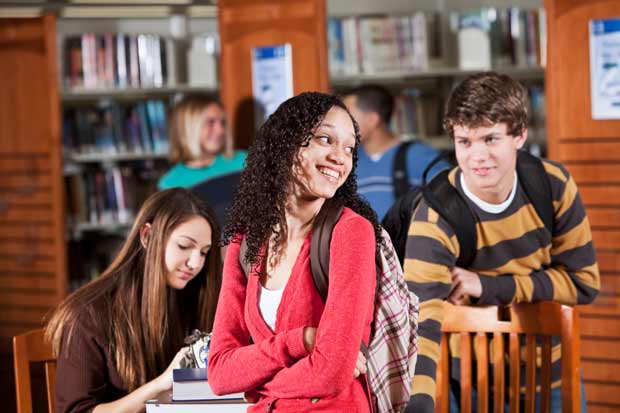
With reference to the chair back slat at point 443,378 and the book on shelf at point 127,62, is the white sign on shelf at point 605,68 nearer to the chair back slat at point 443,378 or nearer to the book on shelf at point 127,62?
the chair back slat at point 443,378

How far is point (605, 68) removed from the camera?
4.13 m

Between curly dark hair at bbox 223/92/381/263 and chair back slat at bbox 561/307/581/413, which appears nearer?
curly dark hair at bbox 223/92/381/263

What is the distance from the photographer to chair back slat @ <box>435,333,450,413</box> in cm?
220

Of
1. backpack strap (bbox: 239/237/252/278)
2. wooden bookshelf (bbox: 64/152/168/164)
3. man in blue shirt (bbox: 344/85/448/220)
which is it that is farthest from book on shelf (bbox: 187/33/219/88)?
backpack strap (bbox: 239/237/252/278)

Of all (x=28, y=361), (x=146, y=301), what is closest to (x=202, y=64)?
(x=146, y=301)

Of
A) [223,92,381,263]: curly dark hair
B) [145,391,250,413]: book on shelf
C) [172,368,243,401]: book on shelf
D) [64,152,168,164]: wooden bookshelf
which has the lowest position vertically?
[145,391,250,413]: book on shelf

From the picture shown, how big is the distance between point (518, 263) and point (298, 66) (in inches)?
108

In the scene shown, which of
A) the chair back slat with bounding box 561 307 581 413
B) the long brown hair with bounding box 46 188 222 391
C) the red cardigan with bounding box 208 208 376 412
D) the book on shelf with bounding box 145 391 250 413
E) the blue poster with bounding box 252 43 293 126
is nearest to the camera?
the red cardigan with bounding box 208 208 376 412

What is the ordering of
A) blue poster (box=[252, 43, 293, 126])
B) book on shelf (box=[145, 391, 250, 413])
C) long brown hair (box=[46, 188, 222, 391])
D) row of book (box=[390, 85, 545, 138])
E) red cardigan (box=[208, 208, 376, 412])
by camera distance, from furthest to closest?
row of book (box=[390, 85, 545, 138]), blue poster (box=[252, 43, 293, 126]), long brown hair (box=[46, 188, 222, 391]), book on shelf (box=[145, 391, 250, 413]), red cardigan (box=[208, 208, 376, 412])

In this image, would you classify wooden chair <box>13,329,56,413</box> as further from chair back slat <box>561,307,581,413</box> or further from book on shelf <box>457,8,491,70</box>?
book on shelf <box>457,8,491,70</box>

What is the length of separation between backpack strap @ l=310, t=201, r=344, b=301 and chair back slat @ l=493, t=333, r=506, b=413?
782 millimetres

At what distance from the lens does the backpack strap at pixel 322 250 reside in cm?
157

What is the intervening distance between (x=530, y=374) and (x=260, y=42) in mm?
3143

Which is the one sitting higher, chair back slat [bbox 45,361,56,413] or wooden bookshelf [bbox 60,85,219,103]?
wooden bookshelf [bbox 60,85,219,103]
